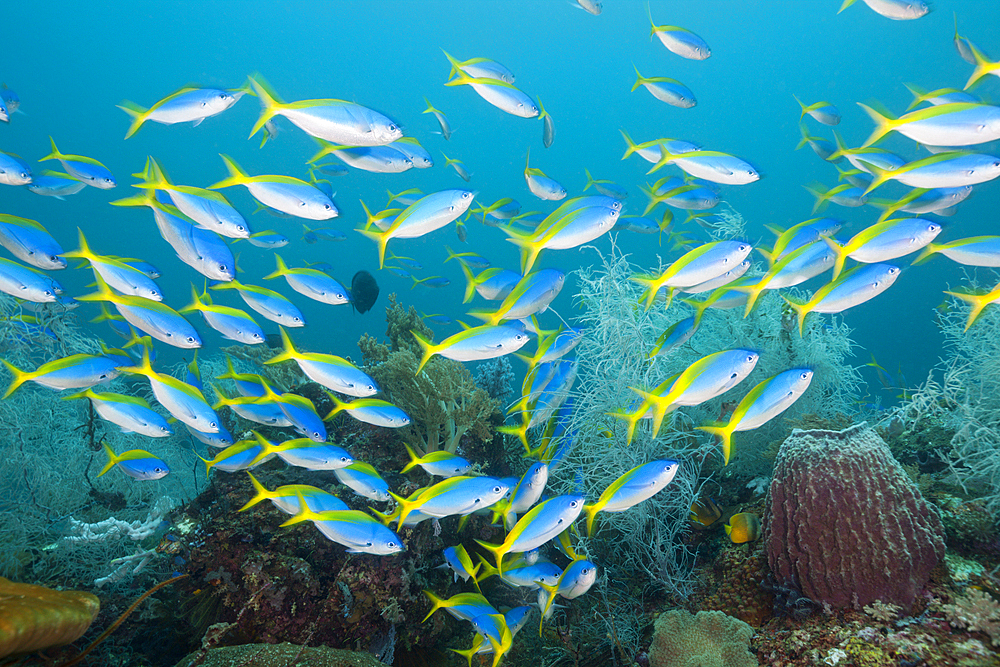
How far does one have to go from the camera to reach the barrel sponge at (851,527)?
8.90 feet

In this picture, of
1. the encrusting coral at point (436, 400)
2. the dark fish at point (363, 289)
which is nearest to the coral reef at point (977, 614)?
the encrusting coral at point (436, 400)

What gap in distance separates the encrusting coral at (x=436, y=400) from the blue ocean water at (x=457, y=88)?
1735 inches

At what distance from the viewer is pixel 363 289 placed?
7.71 metres

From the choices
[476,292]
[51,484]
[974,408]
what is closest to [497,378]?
[476,292]

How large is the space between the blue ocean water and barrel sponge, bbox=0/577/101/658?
47.0 metres

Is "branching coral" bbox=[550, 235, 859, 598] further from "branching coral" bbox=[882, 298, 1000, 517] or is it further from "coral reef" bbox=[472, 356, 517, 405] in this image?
"coral reef" bbox=[472, 356, 517, 405]

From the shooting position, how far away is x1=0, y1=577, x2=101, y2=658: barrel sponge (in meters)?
1.74

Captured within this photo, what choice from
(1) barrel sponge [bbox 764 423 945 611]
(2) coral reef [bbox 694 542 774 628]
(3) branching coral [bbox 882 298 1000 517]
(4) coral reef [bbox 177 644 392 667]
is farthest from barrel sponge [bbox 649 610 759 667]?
(3) branching coral [bbox 882 298 1000 517]

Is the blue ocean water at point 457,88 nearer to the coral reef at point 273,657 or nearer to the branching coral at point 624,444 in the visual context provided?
the branching coral at point 624,444

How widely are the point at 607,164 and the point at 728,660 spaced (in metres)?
73.3

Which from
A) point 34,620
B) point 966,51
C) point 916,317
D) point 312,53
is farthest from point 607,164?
point 34,620

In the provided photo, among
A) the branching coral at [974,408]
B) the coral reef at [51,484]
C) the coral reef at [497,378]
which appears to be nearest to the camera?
the branching coral at [974,408]

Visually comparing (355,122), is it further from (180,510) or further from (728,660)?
(728,660)

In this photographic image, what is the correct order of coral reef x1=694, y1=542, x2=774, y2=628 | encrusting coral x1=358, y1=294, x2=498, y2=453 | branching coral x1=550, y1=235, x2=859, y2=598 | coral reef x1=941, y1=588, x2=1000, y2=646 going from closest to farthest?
coral reef x1=941, y1=588, x2=1000, y2=646, coral reef x1=694, y1=542, x2=774, y2=628, branching coral x1=550, y1=235, x2=859, y2=598, encrusting coral x1=358, y1=294, x2=498, y2=453
